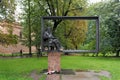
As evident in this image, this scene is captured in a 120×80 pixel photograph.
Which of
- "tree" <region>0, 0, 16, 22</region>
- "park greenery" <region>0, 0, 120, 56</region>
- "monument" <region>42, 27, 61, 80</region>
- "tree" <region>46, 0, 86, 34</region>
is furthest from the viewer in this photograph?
"tree" <region>46, 0, 86, 34</region>

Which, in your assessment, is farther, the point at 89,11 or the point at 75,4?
the point at 89,11

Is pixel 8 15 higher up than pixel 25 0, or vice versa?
pixel 25 0

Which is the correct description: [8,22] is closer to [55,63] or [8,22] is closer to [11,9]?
[11,9]

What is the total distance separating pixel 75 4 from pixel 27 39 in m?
8.27

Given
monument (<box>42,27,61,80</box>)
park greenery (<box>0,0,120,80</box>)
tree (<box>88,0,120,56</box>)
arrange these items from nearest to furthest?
monument (<box>42,27,61,80</box>) < park greenery (<box>0,0,120,80</box>) < tree (<box>88,0,120,56</box>)

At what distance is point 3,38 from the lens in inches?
753

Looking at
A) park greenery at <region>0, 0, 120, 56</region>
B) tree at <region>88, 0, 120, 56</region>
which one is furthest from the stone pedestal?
tree at <region>88, 0, 120, 56</region>

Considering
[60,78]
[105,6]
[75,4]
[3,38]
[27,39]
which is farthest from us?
[27,39]

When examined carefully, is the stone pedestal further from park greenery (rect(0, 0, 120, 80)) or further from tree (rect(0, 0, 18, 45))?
tree (rect(0, 0, 18, 45))

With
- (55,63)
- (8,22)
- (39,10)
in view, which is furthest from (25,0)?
(55,63)

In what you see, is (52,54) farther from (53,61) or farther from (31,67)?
(31,67)

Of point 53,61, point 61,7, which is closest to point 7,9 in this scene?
point 61,7

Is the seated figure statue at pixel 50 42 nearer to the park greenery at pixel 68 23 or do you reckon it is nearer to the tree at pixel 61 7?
the park greenery at pixel 68 23

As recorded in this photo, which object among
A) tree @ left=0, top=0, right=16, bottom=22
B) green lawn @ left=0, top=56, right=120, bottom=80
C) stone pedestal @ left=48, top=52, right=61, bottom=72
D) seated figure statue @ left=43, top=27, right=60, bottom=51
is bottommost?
green lawn @ left=0, top=56, right=120, bottom=80
